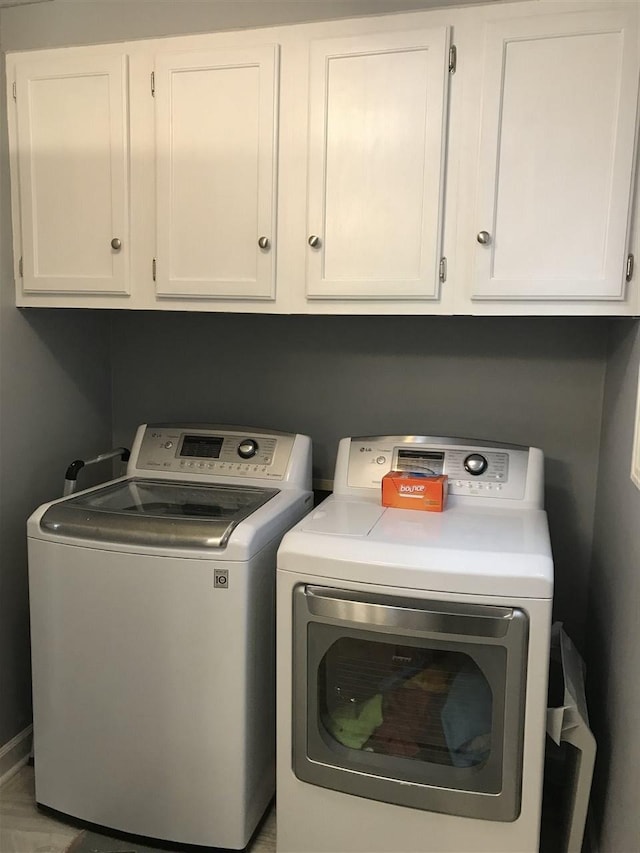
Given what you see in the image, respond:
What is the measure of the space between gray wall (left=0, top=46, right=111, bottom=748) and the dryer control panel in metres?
0.96

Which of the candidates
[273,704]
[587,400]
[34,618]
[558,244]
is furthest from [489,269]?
[34,618]

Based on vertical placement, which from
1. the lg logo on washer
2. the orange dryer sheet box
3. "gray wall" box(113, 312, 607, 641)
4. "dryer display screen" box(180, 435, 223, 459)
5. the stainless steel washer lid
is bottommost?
the lg logo on washer

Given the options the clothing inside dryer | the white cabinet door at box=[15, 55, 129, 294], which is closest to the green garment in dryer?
the clothing inside dryer

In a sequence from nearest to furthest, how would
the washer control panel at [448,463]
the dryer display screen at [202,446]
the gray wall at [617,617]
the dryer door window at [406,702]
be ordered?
the gray wall at [617,617]
the dryer door window at [406,702]
the washer control panel at [448,463]
the dryer display screen at [202,446]

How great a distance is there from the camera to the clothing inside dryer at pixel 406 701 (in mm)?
1589

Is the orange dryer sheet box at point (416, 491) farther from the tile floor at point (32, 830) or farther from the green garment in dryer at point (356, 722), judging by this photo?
the tile floor at point (32, 830)

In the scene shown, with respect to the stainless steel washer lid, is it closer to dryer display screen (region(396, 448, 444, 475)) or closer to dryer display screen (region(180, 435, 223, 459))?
dryer display screen (region(180, 435, 223, 459))

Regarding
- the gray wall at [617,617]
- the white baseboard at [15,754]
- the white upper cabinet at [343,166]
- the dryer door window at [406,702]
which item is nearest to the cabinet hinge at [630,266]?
the white upper cabinet at [343,166]

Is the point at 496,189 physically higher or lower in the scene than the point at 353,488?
higher

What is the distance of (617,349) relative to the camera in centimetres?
196

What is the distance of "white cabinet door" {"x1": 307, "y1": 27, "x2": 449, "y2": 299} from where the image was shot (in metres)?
1.77

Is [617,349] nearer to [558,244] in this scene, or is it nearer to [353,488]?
[558,244]

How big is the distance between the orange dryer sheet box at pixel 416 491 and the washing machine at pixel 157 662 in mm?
290

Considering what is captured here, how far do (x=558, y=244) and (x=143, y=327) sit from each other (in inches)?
58.4
